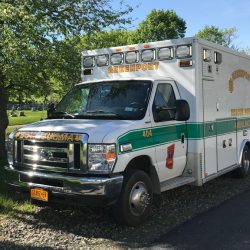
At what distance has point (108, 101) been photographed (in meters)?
6.71

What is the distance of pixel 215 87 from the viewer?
26.5ft

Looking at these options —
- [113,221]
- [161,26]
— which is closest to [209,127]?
[113,221]

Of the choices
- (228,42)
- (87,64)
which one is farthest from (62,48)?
(228,42)

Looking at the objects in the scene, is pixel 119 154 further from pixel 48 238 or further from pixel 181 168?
pixel 181 168

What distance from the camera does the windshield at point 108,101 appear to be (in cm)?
637

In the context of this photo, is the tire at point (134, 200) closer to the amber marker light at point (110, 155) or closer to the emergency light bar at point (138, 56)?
the amber marker light at point (110, 155)

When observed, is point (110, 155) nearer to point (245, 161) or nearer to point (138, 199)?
point (138, 199)

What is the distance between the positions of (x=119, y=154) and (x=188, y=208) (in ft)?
6.93

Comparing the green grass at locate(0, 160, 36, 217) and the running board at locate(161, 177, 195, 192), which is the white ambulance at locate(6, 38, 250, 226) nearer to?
the running board at locate(161, 177, 195, 192)

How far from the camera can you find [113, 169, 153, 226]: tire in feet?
19.0

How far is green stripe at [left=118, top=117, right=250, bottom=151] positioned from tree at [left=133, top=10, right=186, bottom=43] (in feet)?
100

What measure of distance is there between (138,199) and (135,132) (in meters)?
0.97

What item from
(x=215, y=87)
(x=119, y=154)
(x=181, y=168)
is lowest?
(x=181, y=168)

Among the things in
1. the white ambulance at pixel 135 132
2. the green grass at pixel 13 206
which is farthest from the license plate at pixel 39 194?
the green grass at pixel 13 206
